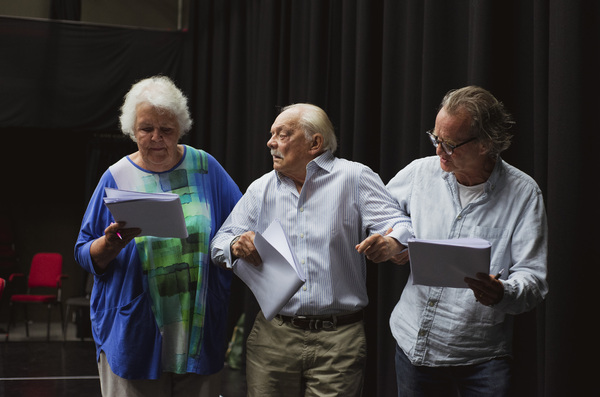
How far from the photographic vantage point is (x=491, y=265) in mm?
2150

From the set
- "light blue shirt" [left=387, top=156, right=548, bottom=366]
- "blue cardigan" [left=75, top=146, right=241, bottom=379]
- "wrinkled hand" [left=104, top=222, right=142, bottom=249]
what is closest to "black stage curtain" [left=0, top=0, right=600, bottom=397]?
"light blue shirt" [left=387, top=156, right=548, bottom=366]

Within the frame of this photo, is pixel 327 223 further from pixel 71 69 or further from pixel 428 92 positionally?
pixel 71 69

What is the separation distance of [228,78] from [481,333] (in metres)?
5.76

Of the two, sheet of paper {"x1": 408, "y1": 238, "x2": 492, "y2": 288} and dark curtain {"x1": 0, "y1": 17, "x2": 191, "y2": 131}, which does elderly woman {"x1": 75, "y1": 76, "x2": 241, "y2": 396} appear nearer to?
sheet of paper {"x1": 408, "y1": 238, "x2": 492, "y2": 288}

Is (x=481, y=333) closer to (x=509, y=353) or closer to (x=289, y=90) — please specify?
(x=509, y=353)

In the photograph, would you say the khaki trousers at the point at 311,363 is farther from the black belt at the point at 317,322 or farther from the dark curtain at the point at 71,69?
the dark curtain at the point at 71,69

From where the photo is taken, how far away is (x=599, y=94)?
103 inches

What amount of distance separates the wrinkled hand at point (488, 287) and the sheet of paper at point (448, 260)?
0.02 metres

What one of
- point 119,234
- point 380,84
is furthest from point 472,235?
point 380,84

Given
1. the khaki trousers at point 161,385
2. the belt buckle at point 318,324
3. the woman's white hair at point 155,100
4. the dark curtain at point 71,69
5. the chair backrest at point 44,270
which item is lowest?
the chair backrest at point 44,270

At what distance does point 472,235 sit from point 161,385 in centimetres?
122

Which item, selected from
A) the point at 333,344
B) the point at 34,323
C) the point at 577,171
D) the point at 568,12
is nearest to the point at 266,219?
the point at 333,344

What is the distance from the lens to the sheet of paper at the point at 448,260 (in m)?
1.90

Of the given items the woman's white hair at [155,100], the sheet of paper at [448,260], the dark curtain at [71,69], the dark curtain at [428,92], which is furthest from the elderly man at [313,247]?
the dark curtain at [71,69]
